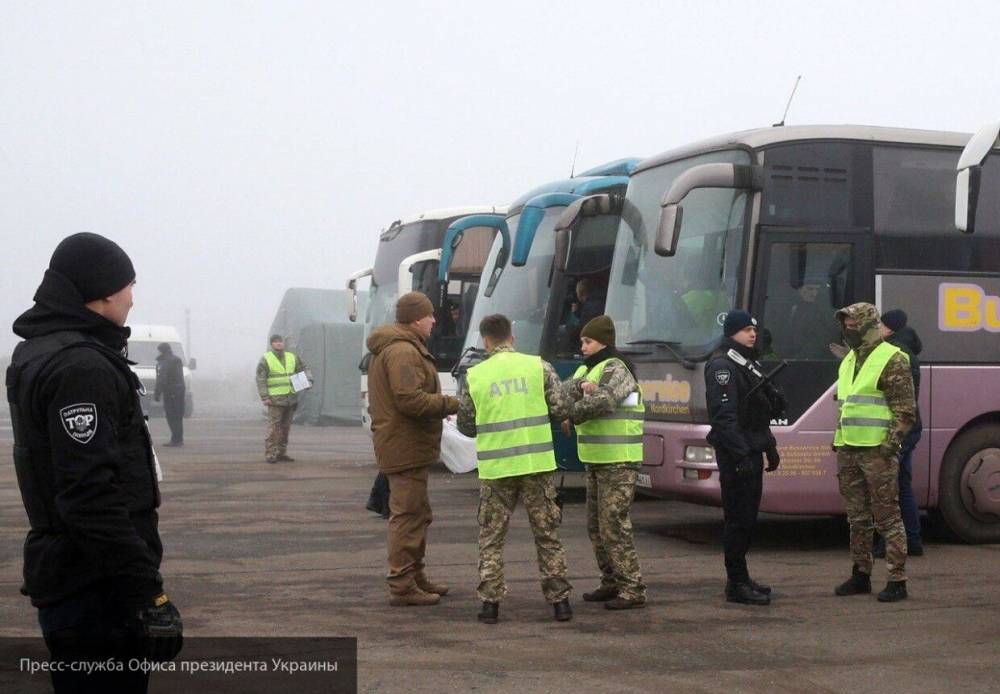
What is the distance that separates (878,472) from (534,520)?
2.26 m

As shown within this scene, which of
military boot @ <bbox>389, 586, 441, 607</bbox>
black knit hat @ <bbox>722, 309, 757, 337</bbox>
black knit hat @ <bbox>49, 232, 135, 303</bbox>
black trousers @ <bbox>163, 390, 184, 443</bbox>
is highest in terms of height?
black knit hat @ <bbox>49, 232, 135, 303</bbox>

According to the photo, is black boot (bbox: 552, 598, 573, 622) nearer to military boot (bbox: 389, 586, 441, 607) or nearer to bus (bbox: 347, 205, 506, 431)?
military boot (bbox: 389, 586, 441, 607)

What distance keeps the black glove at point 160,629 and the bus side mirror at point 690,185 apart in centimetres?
673

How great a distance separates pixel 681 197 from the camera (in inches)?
395

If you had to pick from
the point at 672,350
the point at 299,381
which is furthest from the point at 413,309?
the point at 299,381

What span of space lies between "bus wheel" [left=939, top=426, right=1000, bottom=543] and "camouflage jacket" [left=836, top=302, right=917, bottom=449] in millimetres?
2650

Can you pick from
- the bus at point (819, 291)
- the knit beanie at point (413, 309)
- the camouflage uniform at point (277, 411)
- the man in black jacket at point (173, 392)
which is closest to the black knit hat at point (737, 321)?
the bus at point (819, 291)

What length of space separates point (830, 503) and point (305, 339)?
24641mm

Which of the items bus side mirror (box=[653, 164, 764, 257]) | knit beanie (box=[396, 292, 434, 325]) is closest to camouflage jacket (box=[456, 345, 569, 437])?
knit beanie (box=[396, 292, 434, 325])

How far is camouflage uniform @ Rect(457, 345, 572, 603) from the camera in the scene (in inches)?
308

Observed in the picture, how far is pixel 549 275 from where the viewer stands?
47.4 ft

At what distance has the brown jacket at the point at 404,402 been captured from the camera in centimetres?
828

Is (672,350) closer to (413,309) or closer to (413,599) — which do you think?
(413,309)

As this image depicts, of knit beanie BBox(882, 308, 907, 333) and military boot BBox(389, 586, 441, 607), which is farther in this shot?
knit beanie BBox(882, 308, 907, 333)
